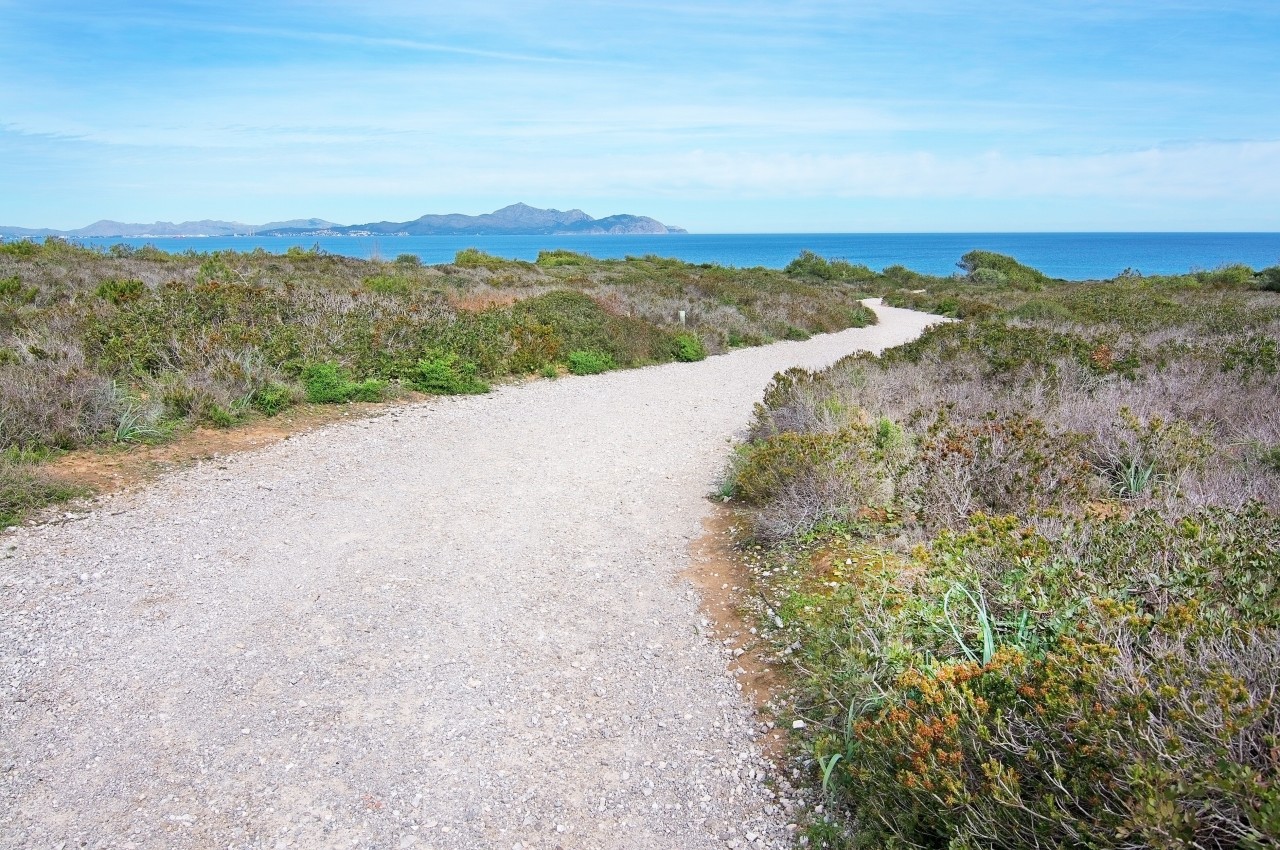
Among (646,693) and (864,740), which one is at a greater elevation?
(864,740)

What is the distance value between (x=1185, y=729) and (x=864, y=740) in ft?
3.59

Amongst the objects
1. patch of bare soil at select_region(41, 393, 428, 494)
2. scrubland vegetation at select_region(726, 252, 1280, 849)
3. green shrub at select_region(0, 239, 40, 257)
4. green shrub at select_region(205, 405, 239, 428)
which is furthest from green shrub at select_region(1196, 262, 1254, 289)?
green shrub at select_region(0, 239, 40, 257)

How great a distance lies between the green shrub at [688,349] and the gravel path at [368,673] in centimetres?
945

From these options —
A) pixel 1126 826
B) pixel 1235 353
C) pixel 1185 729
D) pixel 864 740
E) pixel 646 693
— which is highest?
pixel 1235 353

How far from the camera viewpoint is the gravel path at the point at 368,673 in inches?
125

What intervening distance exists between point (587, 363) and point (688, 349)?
3251mm

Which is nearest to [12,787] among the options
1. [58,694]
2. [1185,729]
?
[58,694]

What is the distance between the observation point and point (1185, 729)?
2.38 m

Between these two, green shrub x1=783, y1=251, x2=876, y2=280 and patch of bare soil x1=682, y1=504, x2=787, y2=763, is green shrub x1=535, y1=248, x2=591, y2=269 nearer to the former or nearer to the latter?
green shrub x1=783, y1=251, x2=876, y2=280

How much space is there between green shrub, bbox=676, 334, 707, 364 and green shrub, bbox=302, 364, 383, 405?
24.7 feet

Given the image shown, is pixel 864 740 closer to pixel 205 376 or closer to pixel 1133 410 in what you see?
pixel 1133 410

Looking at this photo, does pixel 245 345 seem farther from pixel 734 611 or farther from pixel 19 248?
pixel 19 248

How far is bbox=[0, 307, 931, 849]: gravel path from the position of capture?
3.18 meters

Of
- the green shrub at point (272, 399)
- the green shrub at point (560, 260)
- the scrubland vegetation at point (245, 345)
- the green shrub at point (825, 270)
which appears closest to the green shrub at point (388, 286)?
the scrubland vegetation at point (245, 345)
